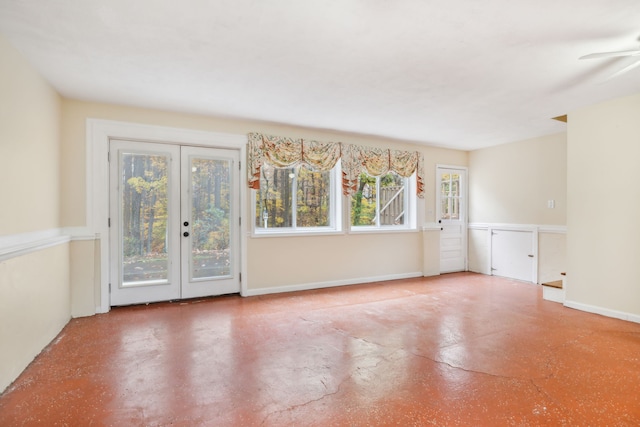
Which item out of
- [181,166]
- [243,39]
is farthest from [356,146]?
[243,39]

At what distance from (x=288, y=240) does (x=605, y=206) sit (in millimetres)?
3921

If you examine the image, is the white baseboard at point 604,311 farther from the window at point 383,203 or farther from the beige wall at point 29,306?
the beige wall at point 29,306

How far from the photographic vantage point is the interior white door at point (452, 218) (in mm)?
Answer: 6539

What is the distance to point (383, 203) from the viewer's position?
6.05 meters

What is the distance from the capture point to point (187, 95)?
363cm

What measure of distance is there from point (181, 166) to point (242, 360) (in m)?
2.68

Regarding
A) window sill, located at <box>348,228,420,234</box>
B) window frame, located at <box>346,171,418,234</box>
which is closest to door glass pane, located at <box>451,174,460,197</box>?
window frame, located at <box>346,171,418,234</box>

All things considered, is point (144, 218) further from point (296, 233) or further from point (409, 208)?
point (409, 208)

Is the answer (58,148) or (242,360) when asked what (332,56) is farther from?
(58,148)

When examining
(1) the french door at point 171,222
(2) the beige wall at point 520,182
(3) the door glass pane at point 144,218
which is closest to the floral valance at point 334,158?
(1) the french door at point 171,222

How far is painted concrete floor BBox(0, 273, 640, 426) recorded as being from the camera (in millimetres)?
2020

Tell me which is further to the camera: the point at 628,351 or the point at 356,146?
the point at 356,146

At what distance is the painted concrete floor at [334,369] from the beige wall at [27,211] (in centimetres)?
23

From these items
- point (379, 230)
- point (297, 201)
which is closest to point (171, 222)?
point (297, 201)
